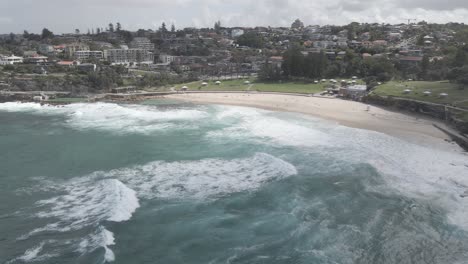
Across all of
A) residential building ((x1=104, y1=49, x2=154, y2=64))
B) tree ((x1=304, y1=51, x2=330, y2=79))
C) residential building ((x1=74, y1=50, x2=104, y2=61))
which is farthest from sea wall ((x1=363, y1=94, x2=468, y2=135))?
residential building ((x1=74, y1=50, x2=104, y2=61))

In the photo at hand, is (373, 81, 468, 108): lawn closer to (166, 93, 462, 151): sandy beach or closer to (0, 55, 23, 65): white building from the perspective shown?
(166, 93, 462, 151): sandy beach

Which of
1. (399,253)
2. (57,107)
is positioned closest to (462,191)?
(399,253)

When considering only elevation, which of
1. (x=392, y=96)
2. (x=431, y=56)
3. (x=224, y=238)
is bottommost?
(x=224, y=238)

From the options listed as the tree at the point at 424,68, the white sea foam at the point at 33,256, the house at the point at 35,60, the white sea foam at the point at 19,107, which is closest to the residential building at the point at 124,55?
the house at the point at 35,60

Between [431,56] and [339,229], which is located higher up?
[431,56]

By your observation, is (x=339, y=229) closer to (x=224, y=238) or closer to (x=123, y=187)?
(x=224, y=238)

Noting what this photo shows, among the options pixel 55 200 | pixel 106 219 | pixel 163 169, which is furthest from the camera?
pixel 163 169
